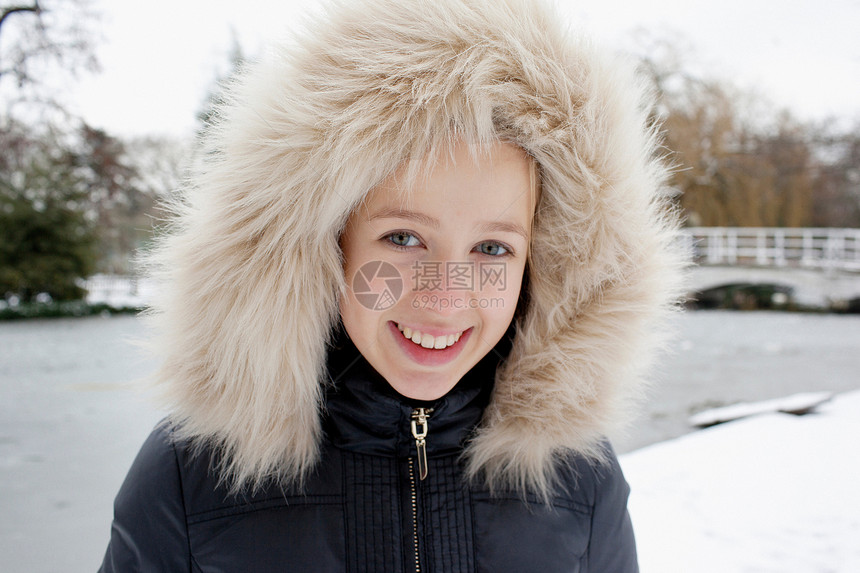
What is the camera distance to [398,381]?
1.01 meters

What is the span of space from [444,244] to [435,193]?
8 centimetres

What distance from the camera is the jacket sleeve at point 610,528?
1.08 meters

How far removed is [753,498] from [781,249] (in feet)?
45.4

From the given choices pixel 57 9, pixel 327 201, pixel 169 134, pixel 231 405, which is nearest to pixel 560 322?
Answer: pixel 327 201

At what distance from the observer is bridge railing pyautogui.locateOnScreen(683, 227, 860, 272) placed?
1397 centimetres

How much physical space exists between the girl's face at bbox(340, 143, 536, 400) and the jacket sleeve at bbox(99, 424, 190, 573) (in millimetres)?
405

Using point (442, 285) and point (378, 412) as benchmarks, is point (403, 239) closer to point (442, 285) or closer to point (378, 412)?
point (442, 285)

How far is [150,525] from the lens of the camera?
94cm

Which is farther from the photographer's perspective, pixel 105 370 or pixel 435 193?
pixel 105 370

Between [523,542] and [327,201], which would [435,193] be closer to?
[327,201]

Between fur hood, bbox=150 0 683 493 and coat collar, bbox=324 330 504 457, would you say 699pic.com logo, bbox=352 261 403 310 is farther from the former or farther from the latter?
coat collar, bbox=324 330 504 457

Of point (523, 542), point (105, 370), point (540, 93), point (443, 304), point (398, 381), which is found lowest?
point (105, 370)
